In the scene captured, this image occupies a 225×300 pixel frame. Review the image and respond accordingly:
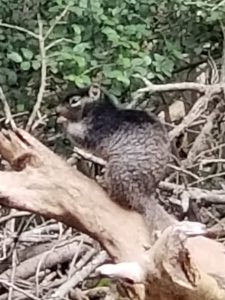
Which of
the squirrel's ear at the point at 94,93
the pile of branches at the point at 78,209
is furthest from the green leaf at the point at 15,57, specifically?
the squirrel's ear at the point at 94,93

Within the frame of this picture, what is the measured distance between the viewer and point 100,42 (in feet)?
12.9

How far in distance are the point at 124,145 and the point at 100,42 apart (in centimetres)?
54

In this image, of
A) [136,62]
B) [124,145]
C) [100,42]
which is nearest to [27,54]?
[100,42]

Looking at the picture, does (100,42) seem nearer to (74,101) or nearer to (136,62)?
(136,62)

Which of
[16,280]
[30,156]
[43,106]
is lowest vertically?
[16,280]

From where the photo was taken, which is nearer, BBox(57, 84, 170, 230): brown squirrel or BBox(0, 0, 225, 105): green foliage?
BBox(57, 84, 170, 230): brown squirrel

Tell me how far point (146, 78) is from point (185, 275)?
158 cm

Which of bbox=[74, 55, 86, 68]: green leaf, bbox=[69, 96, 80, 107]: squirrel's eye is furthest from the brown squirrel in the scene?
bbox=[74, 55, 86, 68]: green leaf

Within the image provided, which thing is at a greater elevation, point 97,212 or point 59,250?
point 97,212

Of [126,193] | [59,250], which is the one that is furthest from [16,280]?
[126,193]

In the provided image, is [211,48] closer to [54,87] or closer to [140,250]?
[54,87]

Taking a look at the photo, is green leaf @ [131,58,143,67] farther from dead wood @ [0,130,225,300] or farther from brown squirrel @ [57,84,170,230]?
dead wood @ [0,130,225,300]

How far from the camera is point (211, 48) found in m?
4.33

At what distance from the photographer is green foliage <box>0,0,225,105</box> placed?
383 centimetres
